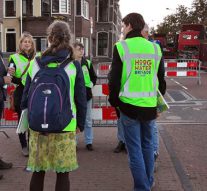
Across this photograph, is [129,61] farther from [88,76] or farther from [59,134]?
[88,76]

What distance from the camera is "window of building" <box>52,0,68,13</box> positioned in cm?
3108

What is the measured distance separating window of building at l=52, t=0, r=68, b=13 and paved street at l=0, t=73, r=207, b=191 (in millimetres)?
24516

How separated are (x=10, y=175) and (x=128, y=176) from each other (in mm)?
1520

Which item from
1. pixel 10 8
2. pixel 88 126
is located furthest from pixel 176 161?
pixel 10 8

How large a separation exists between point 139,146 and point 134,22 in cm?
130

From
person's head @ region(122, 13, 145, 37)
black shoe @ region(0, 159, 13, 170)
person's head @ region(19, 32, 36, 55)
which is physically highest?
person's head @ region(122, 13, 145, 37)

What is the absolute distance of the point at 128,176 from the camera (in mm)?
4910

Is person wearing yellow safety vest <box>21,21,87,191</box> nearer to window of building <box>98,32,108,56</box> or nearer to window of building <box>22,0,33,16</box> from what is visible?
window of building <box>22,0,33,16</box>

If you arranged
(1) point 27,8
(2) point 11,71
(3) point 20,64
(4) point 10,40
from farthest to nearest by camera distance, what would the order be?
1. (1) point 27,8
2. (4) point 10,40
3. (3) point 20,64
4. (2) point 11,71

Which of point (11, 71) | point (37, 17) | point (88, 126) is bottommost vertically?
point (88, 126)

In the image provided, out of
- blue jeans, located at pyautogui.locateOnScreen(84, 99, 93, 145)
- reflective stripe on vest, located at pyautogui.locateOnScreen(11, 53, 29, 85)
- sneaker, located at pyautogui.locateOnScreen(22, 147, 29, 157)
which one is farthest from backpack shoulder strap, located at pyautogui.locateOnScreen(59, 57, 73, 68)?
sneaker, located at pyautogui.locateOnScreen(22, 147, 29, 157)

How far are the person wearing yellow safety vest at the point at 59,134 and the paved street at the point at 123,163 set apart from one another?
1.11 meters

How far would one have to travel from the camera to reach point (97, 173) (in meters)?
5.04

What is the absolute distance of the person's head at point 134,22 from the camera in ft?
Result: 13.0
